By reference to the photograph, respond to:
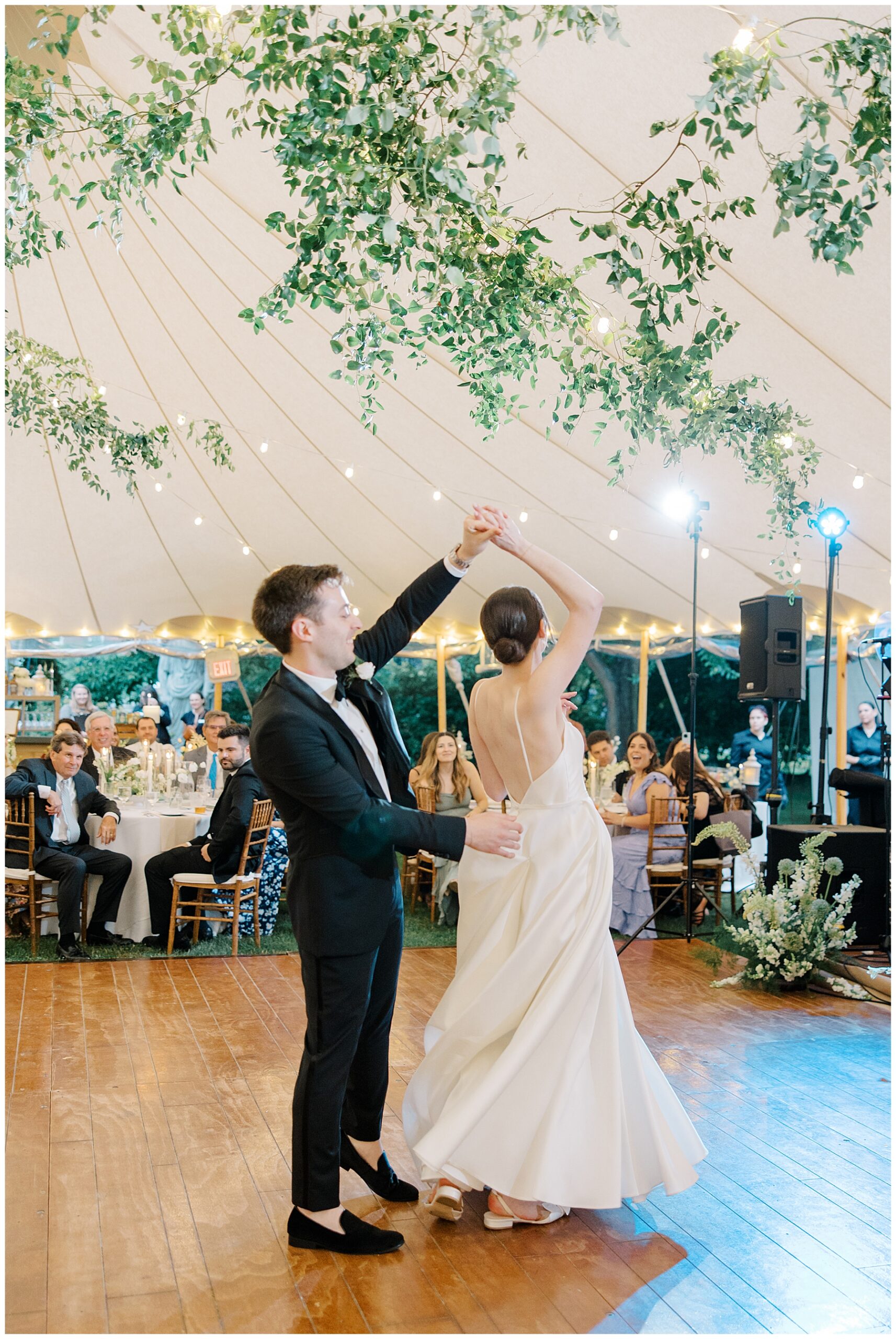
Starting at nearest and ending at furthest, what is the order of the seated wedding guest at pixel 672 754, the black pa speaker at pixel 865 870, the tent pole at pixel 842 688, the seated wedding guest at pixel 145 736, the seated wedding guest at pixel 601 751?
the black pa speaker at pixel 865 870
the seated wedding guest at pixel 672 754
the seated wedding guest at pixel 601 751
the seated wedding guest at pixel 145 736
the tent pole at pixel 842 688

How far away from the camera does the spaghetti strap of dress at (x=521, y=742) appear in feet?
8.71

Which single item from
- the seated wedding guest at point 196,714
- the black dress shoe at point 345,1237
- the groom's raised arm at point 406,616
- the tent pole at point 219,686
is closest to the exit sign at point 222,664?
the tent pole at point 219,686

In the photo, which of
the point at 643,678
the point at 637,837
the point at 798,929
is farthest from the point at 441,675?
the point at 798,929

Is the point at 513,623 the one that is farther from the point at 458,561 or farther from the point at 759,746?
the point at 759,746

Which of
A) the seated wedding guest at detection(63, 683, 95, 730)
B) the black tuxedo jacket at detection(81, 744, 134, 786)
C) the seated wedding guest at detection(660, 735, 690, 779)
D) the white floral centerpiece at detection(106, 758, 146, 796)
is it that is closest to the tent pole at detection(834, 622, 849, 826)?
the seated wedding guest at detection(660, 735, 690, 779)

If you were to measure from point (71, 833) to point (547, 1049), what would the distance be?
13.5 feet

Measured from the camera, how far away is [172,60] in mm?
5461

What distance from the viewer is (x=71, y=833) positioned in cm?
587

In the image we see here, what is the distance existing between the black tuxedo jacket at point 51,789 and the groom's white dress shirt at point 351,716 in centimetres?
382

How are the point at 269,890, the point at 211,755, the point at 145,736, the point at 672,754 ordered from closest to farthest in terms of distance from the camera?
the point at 269,890, the point at 672,754, the point at 211,755, the point at 145,736

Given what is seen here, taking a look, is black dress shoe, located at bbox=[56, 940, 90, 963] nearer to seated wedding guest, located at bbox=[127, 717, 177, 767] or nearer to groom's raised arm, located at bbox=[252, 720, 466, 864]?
seated wedding guest, located at bbox=[127, 717, 177, 767]

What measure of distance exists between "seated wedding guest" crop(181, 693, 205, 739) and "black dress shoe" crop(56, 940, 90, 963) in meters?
6.62

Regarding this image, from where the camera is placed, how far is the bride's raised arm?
2490mm

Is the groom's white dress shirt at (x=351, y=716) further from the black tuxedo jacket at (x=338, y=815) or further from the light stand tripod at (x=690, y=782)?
the light stand tripod at (x=690, y=782)
